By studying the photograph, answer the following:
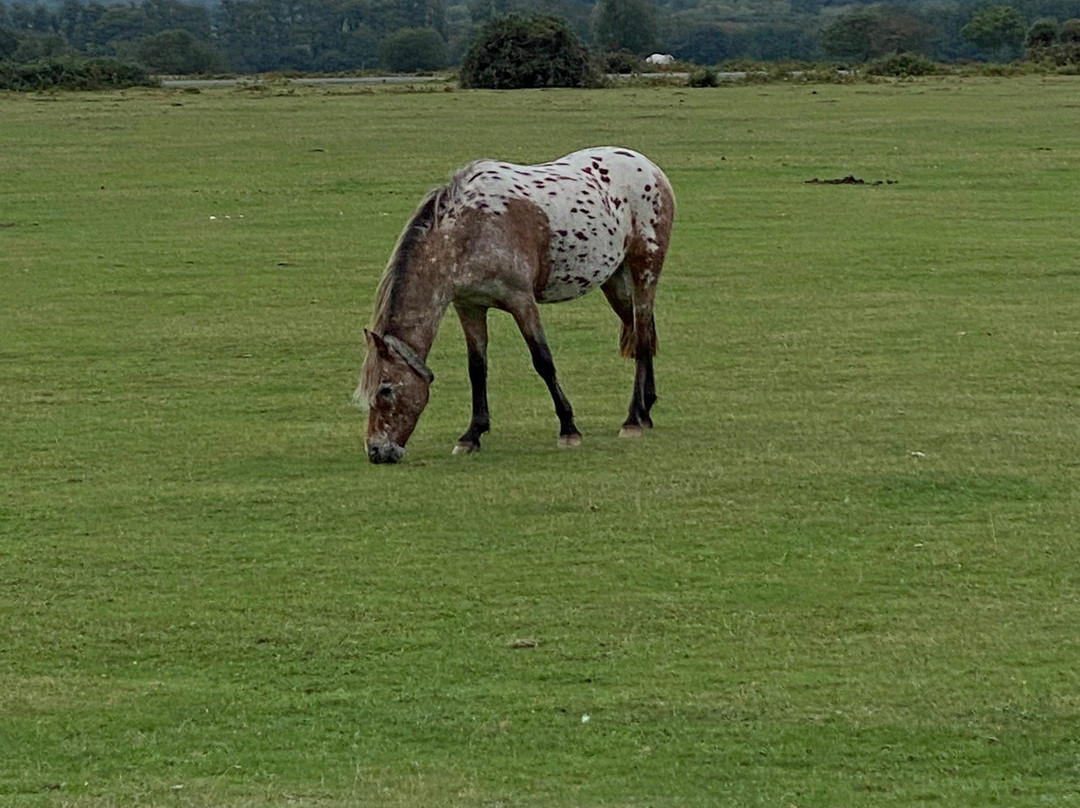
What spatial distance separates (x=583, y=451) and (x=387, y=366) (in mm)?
1273

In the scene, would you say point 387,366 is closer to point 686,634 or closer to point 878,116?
point 686,634

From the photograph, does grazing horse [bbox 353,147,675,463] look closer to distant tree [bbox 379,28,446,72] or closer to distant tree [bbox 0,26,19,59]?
distant tree [bbox 0,26,19,59]

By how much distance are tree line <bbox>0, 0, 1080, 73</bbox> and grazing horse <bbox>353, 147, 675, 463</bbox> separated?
65.4 metres

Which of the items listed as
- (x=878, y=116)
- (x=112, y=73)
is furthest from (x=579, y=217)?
(x=112, y=73)

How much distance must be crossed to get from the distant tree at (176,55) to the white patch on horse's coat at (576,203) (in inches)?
2933

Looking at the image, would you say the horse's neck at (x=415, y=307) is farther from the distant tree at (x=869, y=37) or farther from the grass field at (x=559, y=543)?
the distant tree at (x=869, y=37)

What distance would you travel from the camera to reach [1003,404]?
11742 millimetres

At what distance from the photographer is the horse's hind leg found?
11422 mm

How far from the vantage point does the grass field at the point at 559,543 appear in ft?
20.4

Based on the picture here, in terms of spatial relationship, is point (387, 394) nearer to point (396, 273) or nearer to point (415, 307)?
point (415, 307)

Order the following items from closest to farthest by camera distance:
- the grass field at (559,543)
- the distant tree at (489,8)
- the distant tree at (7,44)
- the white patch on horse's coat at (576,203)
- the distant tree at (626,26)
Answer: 1. the grass field at (559,543)
2. the white patch on horse's coat at (576,203)
3. the distant tree at (7,44)
4. the distant tree at (626,26)
5. the distant tree at (489,8)

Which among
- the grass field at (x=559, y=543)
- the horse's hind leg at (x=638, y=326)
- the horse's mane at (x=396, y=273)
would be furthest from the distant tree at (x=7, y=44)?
the horse's mane at (x=396, y=273)

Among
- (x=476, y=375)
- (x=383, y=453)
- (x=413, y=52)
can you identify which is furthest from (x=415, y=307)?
(x=413, y=52)

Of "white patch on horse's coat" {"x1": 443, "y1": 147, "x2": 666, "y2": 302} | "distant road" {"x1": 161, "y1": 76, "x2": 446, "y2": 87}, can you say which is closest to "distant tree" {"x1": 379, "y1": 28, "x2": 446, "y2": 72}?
"distant road" {"x1": 161, "y1": 76, "x2": 446, "y2": 87}
